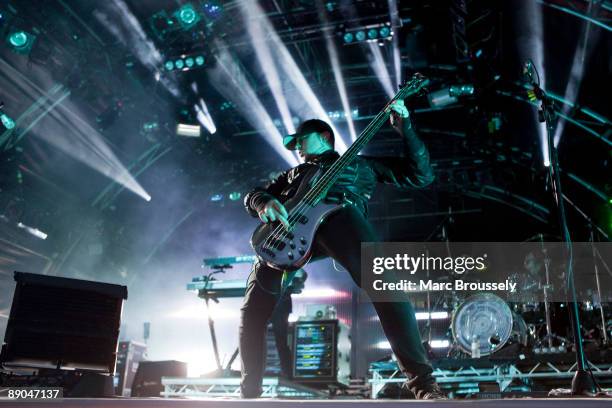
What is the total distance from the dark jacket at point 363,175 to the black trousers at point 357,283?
A: 0.53 ft

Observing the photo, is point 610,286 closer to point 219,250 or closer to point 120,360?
point 120,360

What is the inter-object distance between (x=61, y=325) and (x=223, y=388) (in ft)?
10.5

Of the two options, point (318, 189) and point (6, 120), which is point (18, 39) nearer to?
point (6, 120)

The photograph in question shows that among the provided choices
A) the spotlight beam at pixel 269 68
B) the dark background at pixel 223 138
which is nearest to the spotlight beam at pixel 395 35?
the dark background at pixel 223 138

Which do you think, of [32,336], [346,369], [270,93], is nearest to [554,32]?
[270,93]

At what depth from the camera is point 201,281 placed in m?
7.62

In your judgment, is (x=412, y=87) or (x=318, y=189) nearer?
(x=318, y=189)

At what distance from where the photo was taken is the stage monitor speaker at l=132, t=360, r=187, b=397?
7234mm

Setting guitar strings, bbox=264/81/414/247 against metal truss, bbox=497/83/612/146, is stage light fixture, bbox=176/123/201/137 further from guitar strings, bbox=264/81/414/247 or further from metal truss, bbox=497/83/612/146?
guitar strings, bbox=264/81/414/247

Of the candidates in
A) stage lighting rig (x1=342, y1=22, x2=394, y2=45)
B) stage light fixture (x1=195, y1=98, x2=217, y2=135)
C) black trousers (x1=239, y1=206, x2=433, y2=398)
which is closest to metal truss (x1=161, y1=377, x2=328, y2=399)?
black trousers (x1=239, y1=206, x2=433, y2=398)

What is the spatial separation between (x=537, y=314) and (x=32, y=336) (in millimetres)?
6573

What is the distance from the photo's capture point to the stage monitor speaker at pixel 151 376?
285 inches

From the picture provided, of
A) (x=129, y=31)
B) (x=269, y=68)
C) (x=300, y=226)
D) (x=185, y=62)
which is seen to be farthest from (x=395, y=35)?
(x=300, y=226)

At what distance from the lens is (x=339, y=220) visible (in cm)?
286
